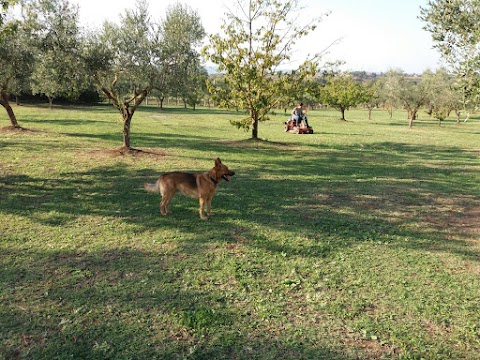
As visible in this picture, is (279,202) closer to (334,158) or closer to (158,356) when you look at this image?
(158,356)

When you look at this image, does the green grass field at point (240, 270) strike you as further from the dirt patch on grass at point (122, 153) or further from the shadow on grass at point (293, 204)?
the dirt patch on grass at point (122, 153)

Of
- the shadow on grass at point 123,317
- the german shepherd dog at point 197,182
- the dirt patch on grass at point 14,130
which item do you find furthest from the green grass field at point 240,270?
the dirt patch on grass at point 14,130

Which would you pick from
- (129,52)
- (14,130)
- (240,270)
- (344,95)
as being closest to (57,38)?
(129,52)

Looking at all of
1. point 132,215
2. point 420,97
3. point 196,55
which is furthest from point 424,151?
point 420,97

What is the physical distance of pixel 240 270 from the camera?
6.42 meters

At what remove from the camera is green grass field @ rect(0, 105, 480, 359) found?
14.9ft

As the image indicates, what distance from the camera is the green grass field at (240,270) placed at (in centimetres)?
453

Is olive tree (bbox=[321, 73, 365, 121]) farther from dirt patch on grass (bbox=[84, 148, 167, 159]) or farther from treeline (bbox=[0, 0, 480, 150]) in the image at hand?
dirt patch on grass (bbox=[84, 148, 167, 159])

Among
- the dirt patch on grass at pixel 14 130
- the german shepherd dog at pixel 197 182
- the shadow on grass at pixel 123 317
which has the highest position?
the dirt patch on grass at pixel 14 130

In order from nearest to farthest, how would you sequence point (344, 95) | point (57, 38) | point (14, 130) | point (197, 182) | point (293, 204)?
point (197, 182) < point (293, 204) < point (57, 38) < point (14, 130) < point (344, 95)

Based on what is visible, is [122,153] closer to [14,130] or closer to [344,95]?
[14,130]

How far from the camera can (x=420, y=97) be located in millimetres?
50812

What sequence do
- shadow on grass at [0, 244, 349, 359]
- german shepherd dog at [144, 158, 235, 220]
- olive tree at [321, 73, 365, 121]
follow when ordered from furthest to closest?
olive tree at [321, 73, 365, 121], german shepherd dog at [144, 158, 235, 220], shadow on grass at [0, 244, 349, 359]

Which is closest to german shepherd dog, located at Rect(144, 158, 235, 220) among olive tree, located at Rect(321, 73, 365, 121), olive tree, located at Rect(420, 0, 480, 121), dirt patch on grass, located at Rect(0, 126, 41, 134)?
olive tree, located at Rect(420, 0, 480, 121)
